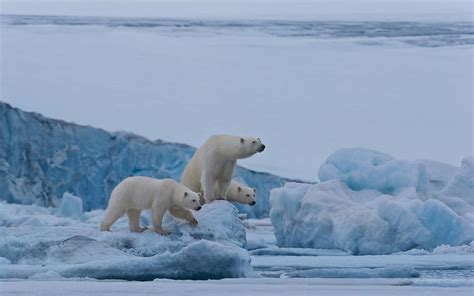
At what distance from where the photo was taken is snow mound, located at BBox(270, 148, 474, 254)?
6.49 m

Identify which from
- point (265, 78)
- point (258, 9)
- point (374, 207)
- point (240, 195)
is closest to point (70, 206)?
point (240, 195)

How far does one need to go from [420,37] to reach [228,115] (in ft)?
6.50

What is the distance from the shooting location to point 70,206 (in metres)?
7.42

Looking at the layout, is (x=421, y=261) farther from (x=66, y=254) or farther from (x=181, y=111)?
(x=181, y=111)

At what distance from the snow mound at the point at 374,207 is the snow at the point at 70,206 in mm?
1288

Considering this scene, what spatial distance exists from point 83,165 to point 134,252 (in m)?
1.86

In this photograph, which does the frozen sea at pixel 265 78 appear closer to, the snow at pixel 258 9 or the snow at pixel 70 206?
the snow at pixel 258 9

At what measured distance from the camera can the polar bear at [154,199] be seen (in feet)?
19.5

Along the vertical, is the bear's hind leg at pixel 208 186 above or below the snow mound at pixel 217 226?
above

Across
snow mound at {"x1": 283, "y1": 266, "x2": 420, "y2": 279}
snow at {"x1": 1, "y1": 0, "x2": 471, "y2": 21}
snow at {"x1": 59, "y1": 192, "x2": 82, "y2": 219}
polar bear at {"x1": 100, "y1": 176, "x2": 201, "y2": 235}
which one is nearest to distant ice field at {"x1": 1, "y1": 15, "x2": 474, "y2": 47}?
snow at {"x1": 1, "y1": 0, "x2": 471, "y2": 21}

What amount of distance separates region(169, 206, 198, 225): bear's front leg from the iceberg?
52.6 inches

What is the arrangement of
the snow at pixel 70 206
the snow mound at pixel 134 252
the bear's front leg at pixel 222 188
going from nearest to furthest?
1. the snow mound at pixel 134 252
2. the bear's front leg at pixel 222 188
3. the snow at pixel 70 206

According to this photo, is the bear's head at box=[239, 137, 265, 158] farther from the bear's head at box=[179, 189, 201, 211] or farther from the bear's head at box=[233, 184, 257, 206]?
the bear's head at box=[179, 189, 201, 211]

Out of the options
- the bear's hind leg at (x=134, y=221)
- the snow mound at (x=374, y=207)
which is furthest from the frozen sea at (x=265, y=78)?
the bear's hind leg at (x=134, y=221)
